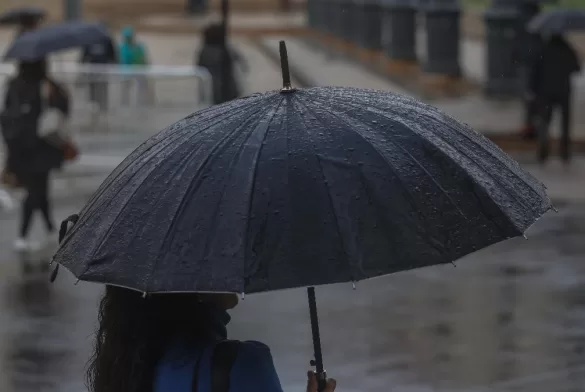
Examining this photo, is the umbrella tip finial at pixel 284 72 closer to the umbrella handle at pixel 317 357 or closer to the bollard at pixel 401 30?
the umbrella handle at pixel 317 357

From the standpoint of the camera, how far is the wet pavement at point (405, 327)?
7.49 metres

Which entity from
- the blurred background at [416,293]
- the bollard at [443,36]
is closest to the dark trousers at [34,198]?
the blurred background at [416,293]

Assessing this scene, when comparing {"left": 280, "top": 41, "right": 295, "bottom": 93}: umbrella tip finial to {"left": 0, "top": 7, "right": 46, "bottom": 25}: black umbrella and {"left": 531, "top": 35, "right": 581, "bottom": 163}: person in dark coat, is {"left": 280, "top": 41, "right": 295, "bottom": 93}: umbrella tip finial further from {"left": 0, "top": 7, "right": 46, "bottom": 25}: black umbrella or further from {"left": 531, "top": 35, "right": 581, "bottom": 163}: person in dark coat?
{"left": 531, "top": 35, "right": 581, "bottom": 163}: person in dark coat

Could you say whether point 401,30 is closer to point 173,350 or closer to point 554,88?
point 554,88

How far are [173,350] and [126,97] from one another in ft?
46.9

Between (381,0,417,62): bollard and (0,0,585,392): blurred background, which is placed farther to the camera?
(381,0,417,62): bollard

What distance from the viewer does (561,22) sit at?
51.3ft

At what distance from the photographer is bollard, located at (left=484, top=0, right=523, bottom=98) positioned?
20.0 metres

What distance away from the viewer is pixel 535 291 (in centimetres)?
947

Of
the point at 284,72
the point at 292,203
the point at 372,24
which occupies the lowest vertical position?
the point at 372,24

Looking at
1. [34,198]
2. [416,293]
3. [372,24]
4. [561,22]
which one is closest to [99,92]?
[561,22]

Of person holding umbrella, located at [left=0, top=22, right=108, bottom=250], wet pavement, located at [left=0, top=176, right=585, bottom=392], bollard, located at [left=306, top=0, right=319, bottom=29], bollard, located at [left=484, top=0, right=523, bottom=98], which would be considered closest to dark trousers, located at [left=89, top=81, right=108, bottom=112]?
person holding umbrella, located at [left=0, top=22, right=108, bottom=250]

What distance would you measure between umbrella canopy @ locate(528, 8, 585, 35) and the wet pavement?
205 inches

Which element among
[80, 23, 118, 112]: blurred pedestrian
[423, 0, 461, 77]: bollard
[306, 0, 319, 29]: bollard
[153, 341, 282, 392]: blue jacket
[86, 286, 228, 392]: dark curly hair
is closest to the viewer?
[153, 341, 282, 392]: blue jacket
